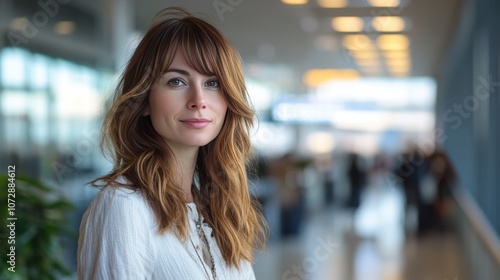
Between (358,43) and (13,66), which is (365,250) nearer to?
(358,43)

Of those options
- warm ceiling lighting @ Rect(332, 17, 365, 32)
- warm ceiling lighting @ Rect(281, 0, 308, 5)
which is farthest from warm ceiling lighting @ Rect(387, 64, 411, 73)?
warm ceiling lighting @ Rect(281, 0, 308, 5)

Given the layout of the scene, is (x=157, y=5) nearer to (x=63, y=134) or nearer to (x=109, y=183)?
(x=63, y=134)

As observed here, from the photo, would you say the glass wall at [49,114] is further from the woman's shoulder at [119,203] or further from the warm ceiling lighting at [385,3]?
the woman's shoulder at [119,203]

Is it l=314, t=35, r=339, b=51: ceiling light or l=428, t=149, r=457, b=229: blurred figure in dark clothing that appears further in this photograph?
l=314, t=35, r=339, b=51: ceiling light

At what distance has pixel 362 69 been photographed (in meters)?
10.5

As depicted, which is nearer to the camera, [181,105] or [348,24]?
[181,105]

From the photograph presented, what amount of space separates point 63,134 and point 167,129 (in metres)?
7.77

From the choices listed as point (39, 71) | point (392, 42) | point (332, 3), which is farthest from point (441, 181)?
point (39, 71)

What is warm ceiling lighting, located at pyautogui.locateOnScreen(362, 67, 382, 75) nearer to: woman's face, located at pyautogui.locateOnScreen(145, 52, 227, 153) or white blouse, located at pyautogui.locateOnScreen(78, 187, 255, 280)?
woman's face, located at pyautogui.locateOnScreen(145, 52, 227, 153)

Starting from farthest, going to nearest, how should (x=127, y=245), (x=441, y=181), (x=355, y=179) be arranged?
(x=355, y=179)
(x=441, y=181)
(x=127, y=245)

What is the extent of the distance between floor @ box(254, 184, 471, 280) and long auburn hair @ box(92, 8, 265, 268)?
259 inches

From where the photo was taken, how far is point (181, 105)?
1329 millimetres

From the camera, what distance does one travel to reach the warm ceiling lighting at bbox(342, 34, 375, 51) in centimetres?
1052

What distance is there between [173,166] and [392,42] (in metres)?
9.50
